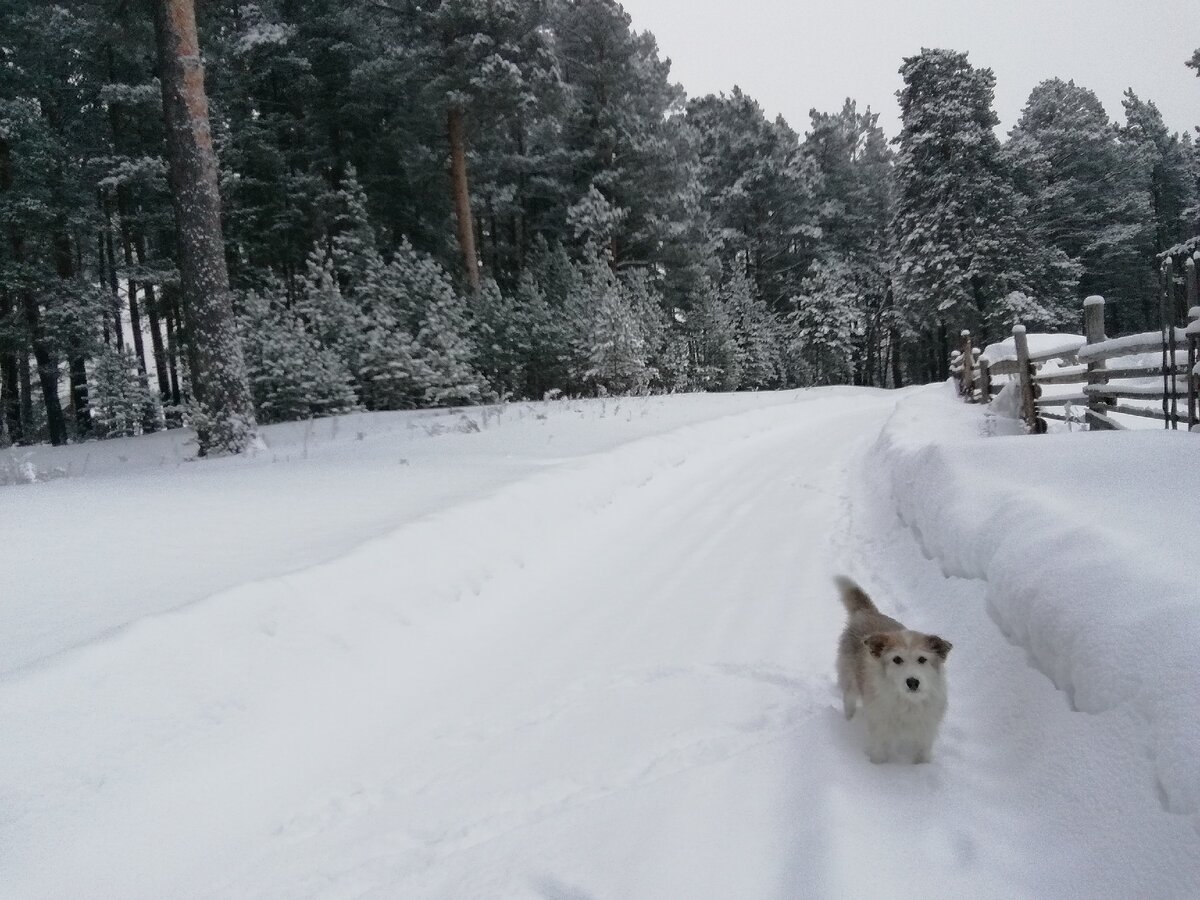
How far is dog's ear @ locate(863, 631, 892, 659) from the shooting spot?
2807 mm

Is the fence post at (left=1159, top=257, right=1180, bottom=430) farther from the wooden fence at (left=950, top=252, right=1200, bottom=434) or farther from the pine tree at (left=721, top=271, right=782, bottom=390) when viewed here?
the pine tree at (left=721, top=271, right=782, bottom=390)

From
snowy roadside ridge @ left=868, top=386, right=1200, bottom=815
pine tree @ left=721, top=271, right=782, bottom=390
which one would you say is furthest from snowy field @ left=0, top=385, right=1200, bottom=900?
pine tree @ left=721, top=271, right=782, bottom=390

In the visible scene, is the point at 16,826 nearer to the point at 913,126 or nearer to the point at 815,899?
the point at 815,899

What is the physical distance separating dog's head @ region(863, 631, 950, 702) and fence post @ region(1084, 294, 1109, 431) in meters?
7.44

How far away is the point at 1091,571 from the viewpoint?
9.27 feet

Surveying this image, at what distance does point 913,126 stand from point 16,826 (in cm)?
3611

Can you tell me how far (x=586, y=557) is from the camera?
610 centimetres

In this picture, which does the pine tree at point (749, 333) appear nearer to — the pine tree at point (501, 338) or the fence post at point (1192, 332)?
the pine tree at point (501, 338)

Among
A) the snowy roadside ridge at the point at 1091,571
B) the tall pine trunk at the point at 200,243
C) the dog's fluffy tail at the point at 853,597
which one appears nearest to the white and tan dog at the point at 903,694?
the snowy roadside ridge at the point at 1091,571

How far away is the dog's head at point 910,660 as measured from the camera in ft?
8.82

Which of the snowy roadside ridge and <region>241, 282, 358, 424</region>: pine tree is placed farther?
<region>241, 282, 358, 424</region>: pine tree

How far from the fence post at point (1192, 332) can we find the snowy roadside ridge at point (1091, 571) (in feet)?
3.55

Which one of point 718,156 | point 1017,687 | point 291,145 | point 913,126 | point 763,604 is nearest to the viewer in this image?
point 1017,687

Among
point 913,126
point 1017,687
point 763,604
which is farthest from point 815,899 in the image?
point 913,126
